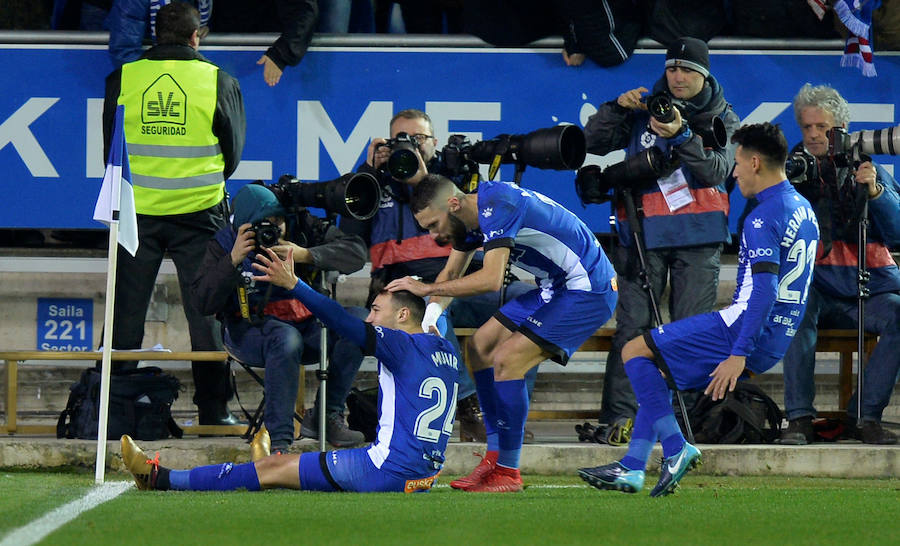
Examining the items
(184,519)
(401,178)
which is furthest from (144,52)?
(184,519)

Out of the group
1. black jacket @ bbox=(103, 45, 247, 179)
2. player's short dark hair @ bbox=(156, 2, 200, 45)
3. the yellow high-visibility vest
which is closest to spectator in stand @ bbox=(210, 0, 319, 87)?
black jacket @ bbox=(103, 45, 247, 179)

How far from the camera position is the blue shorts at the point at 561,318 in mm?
7391

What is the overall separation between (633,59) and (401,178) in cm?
236

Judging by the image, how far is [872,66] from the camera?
380 inches

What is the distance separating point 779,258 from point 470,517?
226 centimetres

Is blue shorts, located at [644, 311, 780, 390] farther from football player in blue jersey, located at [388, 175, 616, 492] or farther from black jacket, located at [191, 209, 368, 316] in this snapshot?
black jacket, located at [191, 209, 368, 316]

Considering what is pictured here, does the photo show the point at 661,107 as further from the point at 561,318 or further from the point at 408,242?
the point at 408,242

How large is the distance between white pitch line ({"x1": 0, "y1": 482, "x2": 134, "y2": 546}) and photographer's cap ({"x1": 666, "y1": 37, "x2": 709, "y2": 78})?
156 inches

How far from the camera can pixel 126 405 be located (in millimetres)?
8367

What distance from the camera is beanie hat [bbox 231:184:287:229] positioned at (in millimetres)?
7867

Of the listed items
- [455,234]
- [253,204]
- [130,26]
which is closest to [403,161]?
[455,234]

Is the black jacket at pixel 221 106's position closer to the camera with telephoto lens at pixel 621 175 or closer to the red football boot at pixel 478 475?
the camera with telephoto lens at pixel 621 175

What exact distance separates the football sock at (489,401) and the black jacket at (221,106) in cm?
233

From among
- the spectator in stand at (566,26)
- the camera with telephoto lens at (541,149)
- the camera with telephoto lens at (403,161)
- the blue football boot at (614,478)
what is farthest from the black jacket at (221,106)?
the blue football boot at (614,478)
